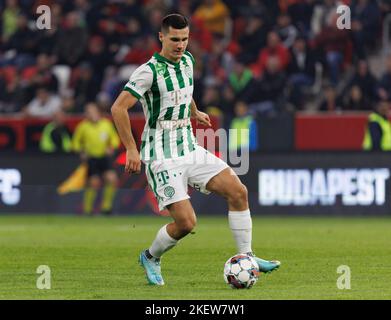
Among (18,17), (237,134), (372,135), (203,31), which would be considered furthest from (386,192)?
(18,17)

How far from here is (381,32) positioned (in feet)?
76.5

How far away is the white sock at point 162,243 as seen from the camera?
34.4 ft

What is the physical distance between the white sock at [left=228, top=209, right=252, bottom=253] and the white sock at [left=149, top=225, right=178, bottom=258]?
526mm

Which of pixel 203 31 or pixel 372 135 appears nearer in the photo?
pixel 372 135

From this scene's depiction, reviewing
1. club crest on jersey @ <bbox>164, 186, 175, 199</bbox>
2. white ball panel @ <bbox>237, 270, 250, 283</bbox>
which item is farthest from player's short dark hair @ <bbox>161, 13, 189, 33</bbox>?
white ball panel @ <bbox>237, 270, 250, 283</bbox>

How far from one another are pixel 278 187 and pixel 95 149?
3659 mm

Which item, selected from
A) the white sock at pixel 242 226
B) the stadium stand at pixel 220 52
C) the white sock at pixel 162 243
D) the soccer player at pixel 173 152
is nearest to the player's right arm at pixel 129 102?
the soccer player at pixel 173 152

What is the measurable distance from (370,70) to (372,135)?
1889 millimetres

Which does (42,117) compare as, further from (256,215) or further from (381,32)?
(381,32)

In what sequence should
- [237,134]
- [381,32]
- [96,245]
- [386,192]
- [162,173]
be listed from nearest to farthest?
[162,173], [96,245], [386,192], [237,134], [381,32]

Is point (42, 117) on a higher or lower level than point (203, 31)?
lower

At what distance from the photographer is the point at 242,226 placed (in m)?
10.4

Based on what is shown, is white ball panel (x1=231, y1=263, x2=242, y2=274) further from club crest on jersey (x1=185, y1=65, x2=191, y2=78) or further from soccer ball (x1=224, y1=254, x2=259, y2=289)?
club crest on jersey (x1=185, y1=65, x2=191, y2=78)

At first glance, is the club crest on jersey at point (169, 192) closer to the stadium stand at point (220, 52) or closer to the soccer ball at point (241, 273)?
the soccer ball at point (241, 273)
